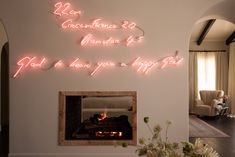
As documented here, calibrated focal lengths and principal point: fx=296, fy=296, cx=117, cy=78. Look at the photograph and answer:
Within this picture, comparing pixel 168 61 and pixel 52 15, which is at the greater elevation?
pixel 52 15

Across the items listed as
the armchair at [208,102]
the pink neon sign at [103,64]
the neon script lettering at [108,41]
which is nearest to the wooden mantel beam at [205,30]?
the armchair at [208,102]

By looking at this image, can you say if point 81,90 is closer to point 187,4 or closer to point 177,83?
point 177,83

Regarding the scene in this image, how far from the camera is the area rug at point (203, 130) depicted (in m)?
7.32

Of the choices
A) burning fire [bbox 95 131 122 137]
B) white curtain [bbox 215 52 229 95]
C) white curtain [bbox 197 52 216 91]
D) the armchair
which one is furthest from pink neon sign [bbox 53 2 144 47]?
white curtain [bbox 215 52 229 95]

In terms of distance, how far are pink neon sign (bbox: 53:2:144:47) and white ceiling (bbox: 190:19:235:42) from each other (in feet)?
18.3

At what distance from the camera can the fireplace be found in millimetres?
5086

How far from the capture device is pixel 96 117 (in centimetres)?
535

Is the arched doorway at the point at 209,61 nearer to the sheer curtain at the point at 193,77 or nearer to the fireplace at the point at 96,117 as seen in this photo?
the sheer curtain at the point at 193,77

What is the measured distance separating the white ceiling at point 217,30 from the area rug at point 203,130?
3348 millimetres

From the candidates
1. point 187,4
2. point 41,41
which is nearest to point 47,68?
point 41,41

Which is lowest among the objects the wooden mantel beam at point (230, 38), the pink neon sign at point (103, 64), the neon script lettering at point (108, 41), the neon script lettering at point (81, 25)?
the pink neon sign at point (103, 64)

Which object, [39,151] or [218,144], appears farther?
[218,144]

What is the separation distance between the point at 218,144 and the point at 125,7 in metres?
3.58

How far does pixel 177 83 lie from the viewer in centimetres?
511
